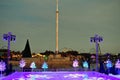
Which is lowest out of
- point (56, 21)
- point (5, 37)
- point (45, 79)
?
point (45, 79)

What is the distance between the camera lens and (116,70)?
68.9 feet

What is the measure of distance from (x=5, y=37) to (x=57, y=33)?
24501 mm

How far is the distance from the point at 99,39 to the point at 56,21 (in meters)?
22.6

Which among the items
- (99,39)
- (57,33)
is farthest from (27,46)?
(99,39)

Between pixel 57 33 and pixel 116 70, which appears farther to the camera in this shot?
pixel 57 33

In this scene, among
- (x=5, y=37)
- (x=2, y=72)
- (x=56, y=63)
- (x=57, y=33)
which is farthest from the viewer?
(x=57, y=33)

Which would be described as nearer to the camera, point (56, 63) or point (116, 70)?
point (116, 70)

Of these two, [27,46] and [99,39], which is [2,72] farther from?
[27,46]

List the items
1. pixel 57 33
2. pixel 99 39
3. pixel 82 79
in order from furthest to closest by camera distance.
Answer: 1. pixel 57 33
2. pixel 99 39
3. pixel 82 79

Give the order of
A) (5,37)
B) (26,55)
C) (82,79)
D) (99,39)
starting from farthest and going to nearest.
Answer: (26,55) → (99,39) → (5,37) → (82,79)

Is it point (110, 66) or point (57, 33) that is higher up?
point (57, 33)

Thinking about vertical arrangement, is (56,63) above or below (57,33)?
below

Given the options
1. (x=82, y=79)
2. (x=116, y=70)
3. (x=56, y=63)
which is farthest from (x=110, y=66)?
(x=56, y=63)

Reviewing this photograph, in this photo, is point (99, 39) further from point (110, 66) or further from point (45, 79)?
point (45, 79)
